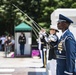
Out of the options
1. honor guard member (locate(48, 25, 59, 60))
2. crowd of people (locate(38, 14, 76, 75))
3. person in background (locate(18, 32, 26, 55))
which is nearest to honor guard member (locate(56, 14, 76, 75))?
crowd of people (locate(38, 14, 76, 75))

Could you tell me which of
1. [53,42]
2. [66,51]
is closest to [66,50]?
[66,51]

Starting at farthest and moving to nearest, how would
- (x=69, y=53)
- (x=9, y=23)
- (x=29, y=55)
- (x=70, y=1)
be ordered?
(x=9, y=23)
(x=70, y=1)
(x=29, y=55)
(x=69, y=53)

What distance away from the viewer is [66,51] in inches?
217

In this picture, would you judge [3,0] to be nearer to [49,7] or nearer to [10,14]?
[10,14]

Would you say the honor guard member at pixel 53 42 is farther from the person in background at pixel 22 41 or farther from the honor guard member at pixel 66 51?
the person in background at pixel 22 41

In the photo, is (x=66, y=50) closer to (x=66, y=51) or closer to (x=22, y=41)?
(x=66, y=51)

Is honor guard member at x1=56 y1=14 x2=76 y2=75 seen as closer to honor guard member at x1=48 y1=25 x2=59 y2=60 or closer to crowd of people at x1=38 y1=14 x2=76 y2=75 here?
crowd of people at x1=38 y1=14 x2=76 y2=75

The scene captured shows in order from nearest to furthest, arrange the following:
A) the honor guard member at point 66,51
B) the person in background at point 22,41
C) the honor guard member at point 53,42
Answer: the honor guard member at point 66,51 < the honor guard member at point 53,42 < the person in background at point 22,41

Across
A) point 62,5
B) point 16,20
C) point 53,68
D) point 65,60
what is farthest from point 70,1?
point 65,60

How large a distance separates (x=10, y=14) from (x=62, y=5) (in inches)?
206

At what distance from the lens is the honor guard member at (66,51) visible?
5.45 m

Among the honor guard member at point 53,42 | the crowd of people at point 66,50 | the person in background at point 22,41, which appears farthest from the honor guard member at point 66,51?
the person in background at point 22,41

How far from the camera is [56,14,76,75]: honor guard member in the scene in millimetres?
5445

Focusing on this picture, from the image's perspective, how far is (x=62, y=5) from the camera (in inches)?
1258
